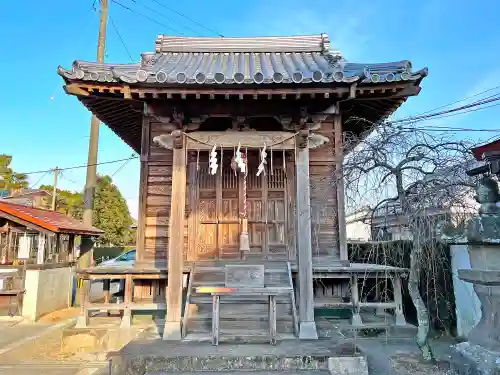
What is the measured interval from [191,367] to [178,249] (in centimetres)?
197

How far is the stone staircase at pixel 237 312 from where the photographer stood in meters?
5.80

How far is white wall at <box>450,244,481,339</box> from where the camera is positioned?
6148 mm

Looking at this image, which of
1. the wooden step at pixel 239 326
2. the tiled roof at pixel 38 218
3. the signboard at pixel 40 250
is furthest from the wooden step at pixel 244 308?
the signboard at pixel 40 250

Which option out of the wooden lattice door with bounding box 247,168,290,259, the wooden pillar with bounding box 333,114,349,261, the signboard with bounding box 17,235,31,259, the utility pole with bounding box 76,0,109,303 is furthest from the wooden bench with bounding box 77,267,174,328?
the utility pole with bounding box 76,0,109,303

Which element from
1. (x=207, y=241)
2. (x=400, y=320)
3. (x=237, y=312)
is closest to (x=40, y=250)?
(x=207, y=241)

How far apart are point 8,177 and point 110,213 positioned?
24.6 ft

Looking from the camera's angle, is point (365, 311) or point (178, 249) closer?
point (178, 249)

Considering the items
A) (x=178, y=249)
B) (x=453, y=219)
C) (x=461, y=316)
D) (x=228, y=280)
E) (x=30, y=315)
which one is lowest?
(x=30, y=315)

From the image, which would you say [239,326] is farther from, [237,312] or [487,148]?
[487,148]

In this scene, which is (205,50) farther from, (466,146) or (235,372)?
(235,372)

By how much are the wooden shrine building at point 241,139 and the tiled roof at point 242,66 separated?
0.09 ft

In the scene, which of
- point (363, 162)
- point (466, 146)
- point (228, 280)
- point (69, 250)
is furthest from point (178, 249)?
point (69, 250)

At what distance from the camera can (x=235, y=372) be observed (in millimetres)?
4789

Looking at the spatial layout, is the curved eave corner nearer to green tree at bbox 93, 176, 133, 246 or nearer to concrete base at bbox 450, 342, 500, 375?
concrete base at bbox 450, 342, 500, 375
